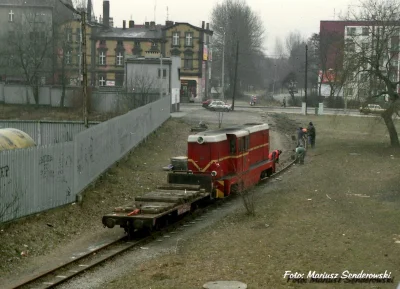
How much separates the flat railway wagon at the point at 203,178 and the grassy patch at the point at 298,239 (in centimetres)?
112

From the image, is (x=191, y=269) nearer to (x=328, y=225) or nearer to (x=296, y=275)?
(x=296, y=275)

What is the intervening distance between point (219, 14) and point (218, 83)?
13468 millimetres

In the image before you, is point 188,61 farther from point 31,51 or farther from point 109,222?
point 109,222

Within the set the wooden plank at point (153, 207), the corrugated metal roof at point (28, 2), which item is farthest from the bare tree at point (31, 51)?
the wooden plank at point (153, 207)


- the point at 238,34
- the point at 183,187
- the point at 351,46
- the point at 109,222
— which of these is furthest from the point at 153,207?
the point at 238,34

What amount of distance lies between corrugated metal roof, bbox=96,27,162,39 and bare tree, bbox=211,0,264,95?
75.5 ft

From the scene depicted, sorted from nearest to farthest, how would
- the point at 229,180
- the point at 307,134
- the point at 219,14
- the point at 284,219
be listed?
the point at 284,219, the point at 229,180, the point at 307,134, the point at 219,14

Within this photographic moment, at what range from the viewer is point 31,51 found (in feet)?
209

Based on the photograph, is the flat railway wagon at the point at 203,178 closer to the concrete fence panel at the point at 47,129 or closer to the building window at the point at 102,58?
the concrete fence panel at the point at 47,129

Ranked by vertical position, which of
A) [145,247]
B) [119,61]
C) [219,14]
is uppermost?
[219,14]

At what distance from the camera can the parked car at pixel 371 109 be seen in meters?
36.8

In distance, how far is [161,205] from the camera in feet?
57.5

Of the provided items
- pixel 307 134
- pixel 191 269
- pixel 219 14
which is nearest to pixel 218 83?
pixel 219 14

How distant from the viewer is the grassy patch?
12.8m
